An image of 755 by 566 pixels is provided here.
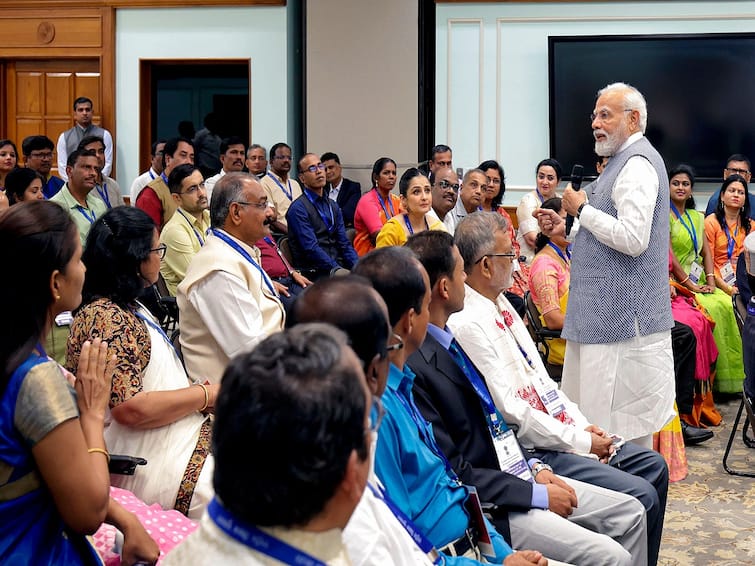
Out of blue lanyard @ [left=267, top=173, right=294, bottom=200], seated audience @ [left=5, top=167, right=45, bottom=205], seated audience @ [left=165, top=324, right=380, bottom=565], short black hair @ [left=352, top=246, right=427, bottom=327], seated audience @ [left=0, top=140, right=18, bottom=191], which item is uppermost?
seated audience @ [left=0, top=140, right=18, bottom=191]

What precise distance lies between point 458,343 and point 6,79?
8124mm

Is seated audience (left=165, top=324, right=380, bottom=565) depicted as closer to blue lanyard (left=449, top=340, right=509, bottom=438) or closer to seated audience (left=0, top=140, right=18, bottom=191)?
blue lanyard (left=449, top=340, right=509, bottom=438)

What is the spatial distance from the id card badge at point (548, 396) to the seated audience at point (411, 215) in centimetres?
244

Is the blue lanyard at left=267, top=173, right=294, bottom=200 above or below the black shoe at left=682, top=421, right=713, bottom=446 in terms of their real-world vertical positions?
above

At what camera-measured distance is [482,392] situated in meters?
2.48

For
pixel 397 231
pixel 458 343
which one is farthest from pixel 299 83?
pixel 458 343

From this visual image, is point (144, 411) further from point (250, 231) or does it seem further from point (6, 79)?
point (6, 79)

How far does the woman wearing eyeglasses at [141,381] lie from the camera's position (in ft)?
7.41

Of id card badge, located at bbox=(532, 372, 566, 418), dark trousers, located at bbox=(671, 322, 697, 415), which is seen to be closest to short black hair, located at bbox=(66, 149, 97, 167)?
id card badge, located at bbox=(532, 372, 566, 418)

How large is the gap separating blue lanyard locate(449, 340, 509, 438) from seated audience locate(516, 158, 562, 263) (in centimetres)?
345

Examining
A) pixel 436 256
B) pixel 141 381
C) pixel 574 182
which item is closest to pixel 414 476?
pixel 436 256

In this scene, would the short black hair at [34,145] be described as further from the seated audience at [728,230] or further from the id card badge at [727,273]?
the id card badge at [727,273]

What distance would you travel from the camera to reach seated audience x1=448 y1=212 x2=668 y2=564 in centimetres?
267

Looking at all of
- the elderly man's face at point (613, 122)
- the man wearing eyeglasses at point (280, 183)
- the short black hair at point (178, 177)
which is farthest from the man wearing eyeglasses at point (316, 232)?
the elderly man's face at point (613, 122)
